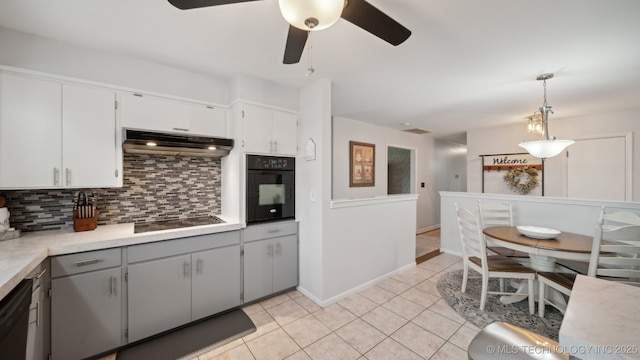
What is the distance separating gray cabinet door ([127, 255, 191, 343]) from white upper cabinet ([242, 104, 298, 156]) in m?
1.26

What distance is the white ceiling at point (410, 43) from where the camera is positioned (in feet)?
4.94

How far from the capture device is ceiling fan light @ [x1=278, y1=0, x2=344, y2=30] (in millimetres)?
895

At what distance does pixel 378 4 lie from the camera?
56.9 inches

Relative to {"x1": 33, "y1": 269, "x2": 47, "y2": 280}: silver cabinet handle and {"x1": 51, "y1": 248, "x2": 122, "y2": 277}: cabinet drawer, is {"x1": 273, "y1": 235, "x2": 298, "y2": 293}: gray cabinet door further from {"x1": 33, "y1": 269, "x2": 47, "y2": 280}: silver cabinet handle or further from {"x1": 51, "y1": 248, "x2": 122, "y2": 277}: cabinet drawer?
{"x1": 33, "y1": 269, "x2": 47, "y2": 280}: silver cabinet handle

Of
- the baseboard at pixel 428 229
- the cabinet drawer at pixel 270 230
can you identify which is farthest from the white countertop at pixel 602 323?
the baseboard at pixel 428 229

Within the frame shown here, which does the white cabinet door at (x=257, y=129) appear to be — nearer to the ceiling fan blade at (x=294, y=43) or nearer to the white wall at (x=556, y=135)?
the ceiling fan blade at (x=294, y=43)

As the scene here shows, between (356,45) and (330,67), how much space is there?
42 centimetres

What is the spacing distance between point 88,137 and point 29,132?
1.04 ft

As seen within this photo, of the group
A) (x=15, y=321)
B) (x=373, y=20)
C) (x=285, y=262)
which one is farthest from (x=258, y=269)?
(x=373, y=20)

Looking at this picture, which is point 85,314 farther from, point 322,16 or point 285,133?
point 322,16

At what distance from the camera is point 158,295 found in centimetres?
196

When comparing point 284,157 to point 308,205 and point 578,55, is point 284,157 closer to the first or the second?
point 308,205

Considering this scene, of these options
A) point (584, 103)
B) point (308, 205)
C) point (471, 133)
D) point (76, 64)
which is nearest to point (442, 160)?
point (471, 133)

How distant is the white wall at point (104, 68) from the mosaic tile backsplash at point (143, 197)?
0.69 meters
